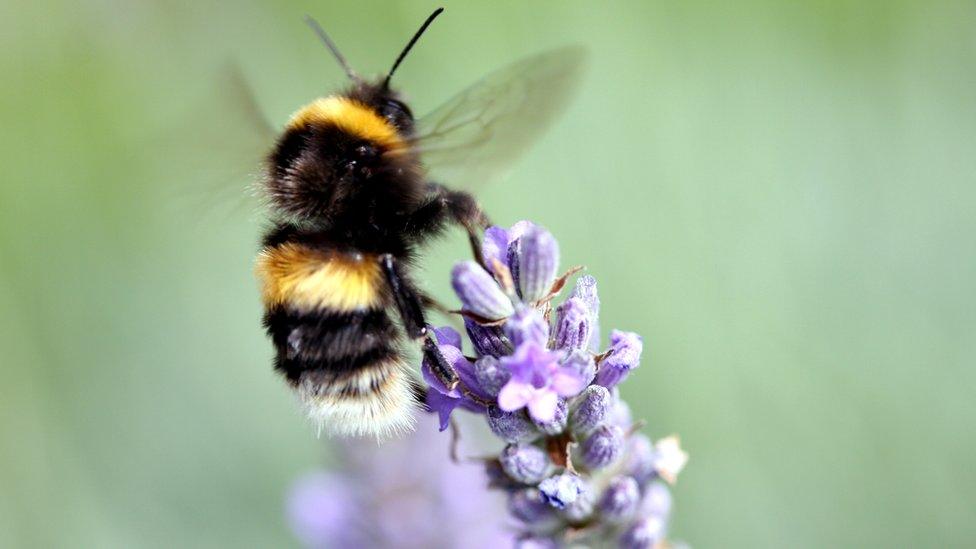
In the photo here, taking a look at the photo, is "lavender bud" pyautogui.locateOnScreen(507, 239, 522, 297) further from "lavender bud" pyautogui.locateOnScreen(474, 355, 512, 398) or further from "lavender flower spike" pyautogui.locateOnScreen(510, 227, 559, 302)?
"lavender bud" pyautogui.locateOnScreen(474, 355, 512, 398)

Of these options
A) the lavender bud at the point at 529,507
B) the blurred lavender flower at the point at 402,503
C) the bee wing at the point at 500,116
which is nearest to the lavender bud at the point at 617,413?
the lavender bud at the point at 529,507

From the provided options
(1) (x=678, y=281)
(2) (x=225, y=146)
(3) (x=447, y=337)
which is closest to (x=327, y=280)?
(3) (x=447, y=337)

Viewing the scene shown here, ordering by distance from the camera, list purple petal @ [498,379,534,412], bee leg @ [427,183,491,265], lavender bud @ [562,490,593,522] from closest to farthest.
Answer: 1. purple petal @ [498,379,534,412]
2. lavender bud @ [562,490,593,522]
3. bee leg @ [427,183,491,265]

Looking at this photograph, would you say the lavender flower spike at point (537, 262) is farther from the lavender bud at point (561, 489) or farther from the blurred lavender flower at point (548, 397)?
the lavender bud at point (561, 489)

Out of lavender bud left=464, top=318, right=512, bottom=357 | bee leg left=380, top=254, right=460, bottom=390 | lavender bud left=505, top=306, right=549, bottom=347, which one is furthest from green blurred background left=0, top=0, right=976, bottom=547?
lavender bud left=505, top=306, right=549, bottom=347

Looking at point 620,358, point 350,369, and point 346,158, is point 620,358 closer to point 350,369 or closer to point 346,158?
point 350,369

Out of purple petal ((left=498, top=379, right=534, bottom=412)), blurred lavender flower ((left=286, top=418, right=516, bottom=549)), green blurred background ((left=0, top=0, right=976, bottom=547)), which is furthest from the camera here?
green blurred background ((left=0, top=0, right=976, bottom=547))

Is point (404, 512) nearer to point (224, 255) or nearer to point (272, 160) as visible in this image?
point (272, 160)
